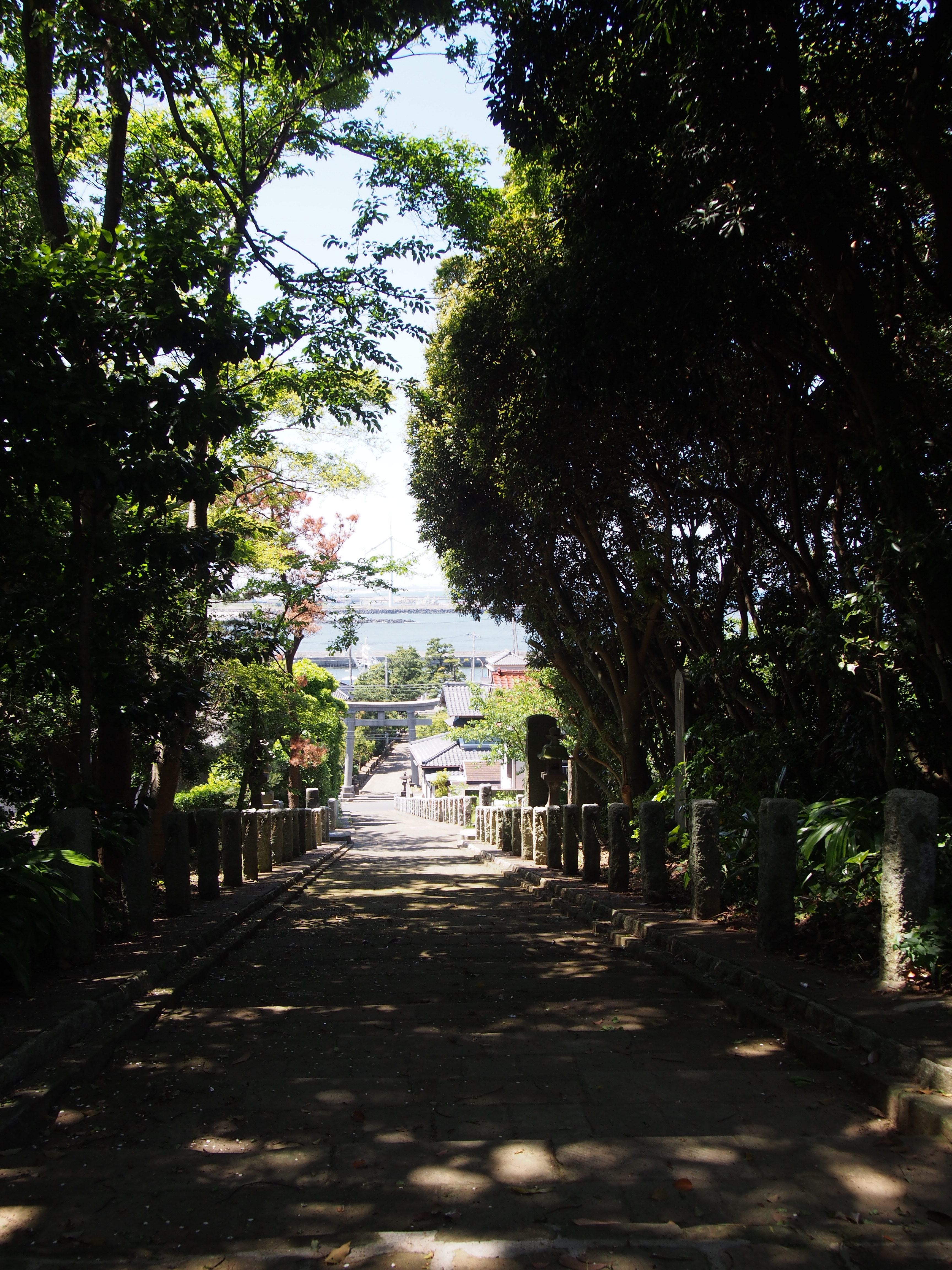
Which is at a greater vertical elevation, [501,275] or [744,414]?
[501,275]

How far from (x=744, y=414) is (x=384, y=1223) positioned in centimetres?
797

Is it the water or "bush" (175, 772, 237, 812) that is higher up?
the water

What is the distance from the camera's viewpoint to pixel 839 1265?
2.53m

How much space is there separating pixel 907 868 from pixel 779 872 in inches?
46.9

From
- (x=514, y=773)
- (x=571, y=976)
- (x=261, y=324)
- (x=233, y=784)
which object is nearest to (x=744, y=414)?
(x=261, y=324)

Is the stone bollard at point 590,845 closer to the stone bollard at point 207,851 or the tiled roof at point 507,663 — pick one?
the stone bollard at point 207,851

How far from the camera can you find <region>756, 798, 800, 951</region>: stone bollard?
596 cm

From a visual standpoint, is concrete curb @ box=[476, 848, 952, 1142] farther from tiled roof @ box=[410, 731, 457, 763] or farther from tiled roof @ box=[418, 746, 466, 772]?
tiled roof @ box=[410, 731, 457, 763]

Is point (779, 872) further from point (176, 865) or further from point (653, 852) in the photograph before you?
point (176, 865)

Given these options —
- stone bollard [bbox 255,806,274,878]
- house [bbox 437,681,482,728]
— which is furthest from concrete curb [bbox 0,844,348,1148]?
house [bbox 437,681,482,728]

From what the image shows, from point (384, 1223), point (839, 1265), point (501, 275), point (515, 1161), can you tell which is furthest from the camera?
point (501, 275)

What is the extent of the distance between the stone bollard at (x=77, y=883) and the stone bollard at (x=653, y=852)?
4.49m

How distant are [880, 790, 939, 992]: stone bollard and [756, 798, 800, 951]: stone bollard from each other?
1.04 m

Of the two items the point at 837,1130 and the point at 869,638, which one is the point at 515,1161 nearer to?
the point at 837,1130
